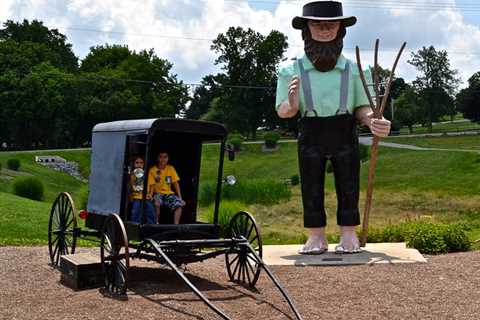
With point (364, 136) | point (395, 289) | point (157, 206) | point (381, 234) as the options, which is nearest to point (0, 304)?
point (157, 206)

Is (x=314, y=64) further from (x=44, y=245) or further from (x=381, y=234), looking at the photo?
(x=44, y=245)

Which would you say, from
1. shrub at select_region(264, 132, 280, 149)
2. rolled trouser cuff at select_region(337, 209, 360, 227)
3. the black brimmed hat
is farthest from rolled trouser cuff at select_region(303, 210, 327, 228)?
shrub at select_region(264, 132, 280, 149)

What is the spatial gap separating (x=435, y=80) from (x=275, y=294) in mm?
59811

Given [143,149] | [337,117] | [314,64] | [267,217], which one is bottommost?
[267,217]

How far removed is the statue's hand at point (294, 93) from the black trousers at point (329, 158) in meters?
0.36

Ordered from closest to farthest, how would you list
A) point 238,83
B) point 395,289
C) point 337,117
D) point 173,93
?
point 395,289 → point 337,117 → point 238,83 → point 173,93

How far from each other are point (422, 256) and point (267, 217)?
11170mm

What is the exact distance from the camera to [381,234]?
1270 centimetres

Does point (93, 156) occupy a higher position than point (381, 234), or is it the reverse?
point (93, 156)

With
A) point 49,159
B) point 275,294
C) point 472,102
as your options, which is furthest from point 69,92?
point 275,294

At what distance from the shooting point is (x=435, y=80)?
213ft

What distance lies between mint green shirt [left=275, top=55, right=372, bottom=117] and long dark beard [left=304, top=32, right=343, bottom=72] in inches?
2.9

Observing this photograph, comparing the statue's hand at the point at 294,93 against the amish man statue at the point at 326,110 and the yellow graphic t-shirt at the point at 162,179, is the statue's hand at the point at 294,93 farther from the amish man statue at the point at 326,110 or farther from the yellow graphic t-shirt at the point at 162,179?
the yellow graphic t-shirt at the point at 162,179

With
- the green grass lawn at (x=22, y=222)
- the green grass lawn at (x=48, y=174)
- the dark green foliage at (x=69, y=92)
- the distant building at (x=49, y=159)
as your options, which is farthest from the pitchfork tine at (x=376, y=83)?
the dark green foliage at (x=69, y=92)
